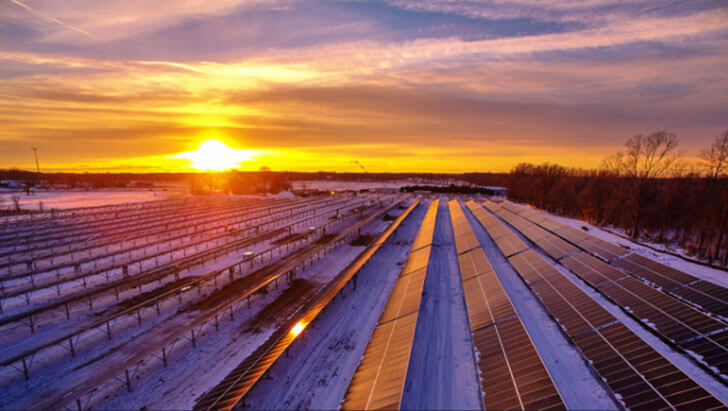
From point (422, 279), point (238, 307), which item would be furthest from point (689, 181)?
point (238, 307)

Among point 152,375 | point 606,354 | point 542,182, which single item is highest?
point 542,182

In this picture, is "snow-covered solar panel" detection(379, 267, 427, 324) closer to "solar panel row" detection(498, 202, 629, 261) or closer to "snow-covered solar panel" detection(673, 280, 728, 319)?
"snow-covered solar panel" detection(673, 280, 728, 319)

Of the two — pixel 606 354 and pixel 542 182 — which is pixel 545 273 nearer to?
pixel 606 354

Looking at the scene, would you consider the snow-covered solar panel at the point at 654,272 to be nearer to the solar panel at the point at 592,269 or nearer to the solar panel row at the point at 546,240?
the solar panel at the point at 592,269

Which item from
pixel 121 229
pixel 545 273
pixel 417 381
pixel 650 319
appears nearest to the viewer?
pixel 417 381

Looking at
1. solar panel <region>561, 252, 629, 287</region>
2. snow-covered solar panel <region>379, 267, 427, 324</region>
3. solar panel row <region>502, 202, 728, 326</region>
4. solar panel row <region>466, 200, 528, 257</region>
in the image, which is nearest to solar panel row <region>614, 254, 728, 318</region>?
solar panel row <region>502, 202, 728, 326</region>

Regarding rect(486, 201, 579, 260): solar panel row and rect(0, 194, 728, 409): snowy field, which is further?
rect(486, 201, 579, 260): solar panel row

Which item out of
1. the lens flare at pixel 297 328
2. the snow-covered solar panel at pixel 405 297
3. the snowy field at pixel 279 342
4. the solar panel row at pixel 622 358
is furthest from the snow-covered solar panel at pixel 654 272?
the lens flare at pixel 297 328
